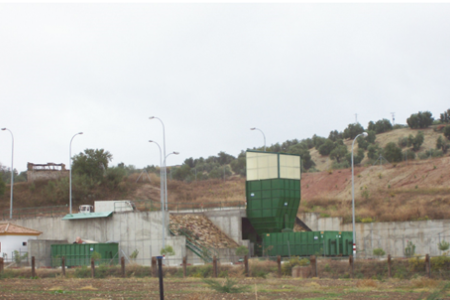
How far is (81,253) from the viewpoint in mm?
47875

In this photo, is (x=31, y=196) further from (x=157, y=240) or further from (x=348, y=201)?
(x=348, y=201)

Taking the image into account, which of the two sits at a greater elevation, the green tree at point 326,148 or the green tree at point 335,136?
the green tree at point 335,136

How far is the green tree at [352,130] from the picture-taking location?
133m

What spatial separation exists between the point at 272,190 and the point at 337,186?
36419mm

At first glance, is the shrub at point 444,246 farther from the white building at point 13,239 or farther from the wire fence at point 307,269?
the white building at point 13,239

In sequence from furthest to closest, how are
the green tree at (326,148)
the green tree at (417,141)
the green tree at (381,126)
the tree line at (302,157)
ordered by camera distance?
the green tree at (381,126), the green tree at (326,148), the green tree at (417,141), the tree line at (302,157)

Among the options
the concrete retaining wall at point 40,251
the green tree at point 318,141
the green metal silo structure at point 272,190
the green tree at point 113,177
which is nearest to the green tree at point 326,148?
the green tree at point 318,141

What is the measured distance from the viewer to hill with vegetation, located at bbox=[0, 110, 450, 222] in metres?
58.4

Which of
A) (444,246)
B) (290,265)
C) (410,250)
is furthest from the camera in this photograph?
(410,250)

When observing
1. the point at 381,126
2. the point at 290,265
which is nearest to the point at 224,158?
the point at 381,126

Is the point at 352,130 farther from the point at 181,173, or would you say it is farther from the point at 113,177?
the point at 113,177

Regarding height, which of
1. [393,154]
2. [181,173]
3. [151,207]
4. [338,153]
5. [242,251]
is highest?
[338,153]

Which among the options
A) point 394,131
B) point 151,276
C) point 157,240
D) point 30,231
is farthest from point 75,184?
point 394,131

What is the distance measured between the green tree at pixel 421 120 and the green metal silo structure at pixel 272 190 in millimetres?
78357
